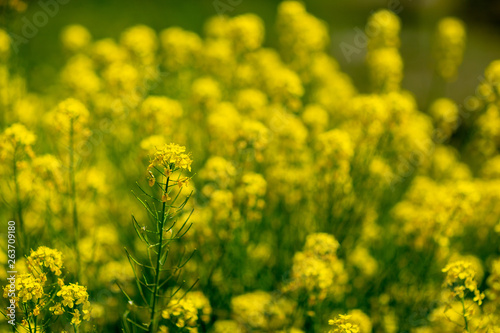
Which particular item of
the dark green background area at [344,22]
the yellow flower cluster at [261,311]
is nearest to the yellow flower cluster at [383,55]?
the yellow flower cluster at [261,311]

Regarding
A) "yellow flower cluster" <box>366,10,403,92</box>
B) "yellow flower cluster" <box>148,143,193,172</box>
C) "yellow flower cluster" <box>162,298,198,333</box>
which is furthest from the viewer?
"yellow flower cluster" <box>366,10,403,92</box>

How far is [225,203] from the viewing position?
3.25 m

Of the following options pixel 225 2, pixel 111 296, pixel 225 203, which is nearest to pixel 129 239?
pixel 111 296

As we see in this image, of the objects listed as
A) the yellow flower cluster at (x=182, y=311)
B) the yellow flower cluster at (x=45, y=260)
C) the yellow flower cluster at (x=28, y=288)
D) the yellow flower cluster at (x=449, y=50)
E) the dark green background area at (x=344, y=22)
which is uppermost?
the dark green background area at (x=344, y=22)

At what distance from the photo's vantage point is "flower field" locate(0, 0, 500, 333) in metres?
3.08

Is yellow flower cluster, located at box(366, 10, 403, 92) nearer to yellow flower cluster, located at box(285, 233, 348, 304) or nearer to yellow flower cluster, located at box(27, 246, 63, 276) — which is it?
yellow flower cluster, located at box(285, 233, 348, 304)

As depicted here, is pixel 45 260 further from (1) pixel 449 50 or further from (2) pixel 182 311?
(1) pixel 449 50

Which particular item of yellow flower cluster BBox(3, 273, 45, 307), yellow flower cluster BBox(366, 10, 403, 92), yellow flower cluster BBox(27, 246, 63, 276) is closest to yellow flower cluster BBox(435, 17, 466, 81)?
yellow flower cluster BBox(366, 10, 403, 92)

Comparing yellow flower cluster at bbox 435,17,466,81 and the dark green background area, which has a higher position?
the dark green background area

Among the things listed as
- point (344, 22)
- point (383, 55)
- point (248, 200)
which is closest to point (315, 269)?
point (248, 200)

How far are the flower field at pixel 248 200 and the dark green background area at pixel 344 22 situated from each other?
147 inches

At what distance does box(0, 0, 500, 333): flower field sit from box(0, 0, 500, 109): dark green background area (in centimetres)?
374

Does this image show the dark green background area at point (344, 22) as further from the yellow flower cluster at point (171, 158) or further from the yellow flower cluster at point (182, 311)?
the yellow flower cluster at point (171, 158)

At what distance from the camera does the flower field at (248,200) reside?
3.08 metres
